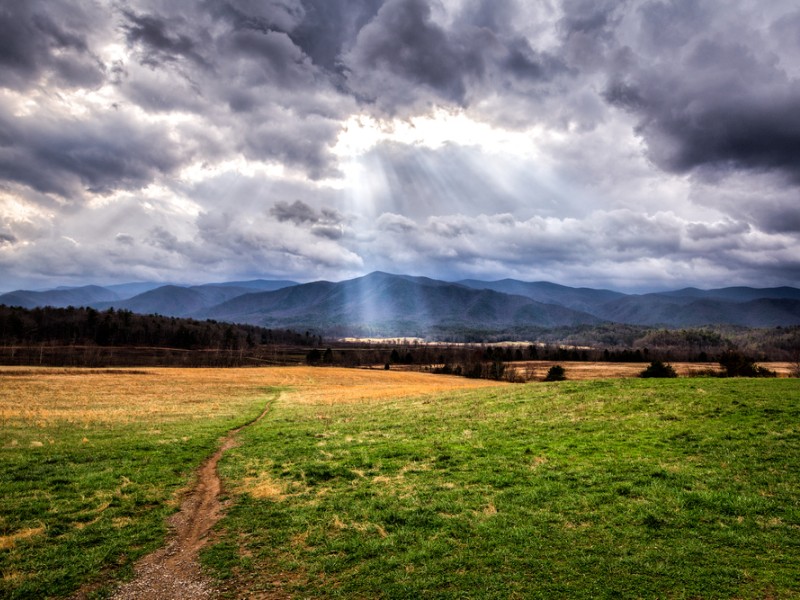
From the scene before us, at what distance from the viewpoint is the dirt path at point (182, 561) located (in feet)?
31.5

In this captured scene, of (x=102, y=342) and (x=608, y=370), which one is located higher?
(x=102, y=342)

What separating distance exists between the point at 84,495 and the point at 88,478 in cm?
212

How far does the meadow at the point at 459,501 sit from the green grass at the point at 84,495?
0.24 ft

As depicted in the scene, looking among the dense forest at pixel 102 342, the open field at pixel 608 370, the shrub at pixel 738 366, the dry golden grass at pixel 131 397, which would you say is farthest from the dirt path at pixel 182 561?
the dense forest at pixel 102 342

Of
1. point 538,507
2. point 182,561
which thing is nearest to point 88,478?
point 182,561

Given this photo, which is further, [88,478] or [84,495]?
[88,478]

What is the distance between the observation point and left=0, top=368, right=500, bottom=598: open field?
1080 centimetres

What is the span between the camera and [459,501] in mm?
13797

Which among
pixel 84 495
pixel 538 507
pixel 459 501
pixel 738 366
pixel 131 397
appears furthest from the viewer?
pixel 738 366

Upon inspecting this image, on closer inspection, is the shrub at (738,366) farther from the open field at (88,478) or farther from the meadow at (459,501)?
the open field at (88,478)

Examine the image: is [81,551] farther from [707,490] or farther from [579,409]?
[579,409]

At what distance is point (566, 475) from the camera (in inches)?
600

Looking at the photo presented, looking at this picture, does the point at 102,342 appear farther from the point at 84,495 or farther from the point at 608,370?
the point at 608,370

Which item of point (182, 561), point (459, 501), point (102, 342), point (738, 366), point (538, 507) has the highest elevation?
point (738, 366)
